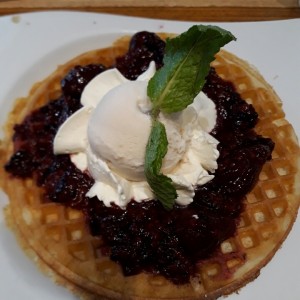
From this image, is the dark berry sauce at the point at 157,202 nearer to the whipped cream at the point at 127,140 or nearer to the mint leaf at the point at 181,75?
the whipped cream at the point at 127,140

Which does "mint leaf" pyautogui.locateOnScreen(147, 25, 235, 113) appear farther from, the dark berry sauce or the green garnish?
the dark berry sauce

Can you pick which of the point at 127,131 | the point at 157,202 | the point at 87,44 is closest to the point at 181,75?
the point at 127,131

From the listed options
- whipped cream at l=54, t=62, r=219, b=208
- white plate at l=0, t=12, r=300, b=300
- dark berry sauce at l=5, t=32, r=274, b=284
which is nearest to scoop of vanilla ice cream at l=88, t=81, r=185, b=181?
whipped cream at l=54, t=62, r=219, b=208

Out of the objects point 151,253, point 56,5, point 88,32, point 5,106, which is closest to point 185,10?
point 88,32

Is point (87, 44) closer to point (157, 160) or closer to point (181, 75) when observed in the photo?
point (181, 75)

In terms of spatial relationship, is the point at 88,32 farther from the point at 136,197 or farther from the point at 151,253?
the point at 151,253

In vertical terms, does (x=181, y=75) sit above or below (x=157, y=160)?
above
